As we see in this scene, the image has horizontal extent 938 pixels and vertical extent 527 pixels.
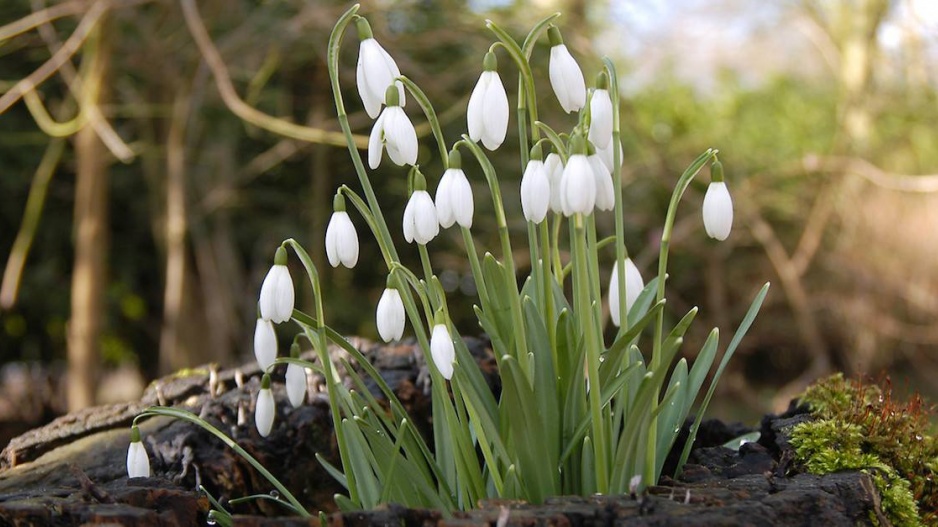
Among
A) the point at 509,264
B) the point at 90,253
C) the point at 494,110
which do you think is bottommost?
the point at 509,264

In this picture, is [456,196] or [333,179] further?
[333,179]

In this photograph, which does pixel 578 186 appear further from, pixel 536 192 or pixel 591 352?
pixel 591 352

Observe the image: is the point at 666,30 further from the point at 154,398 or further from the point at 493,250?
the point at 154,398

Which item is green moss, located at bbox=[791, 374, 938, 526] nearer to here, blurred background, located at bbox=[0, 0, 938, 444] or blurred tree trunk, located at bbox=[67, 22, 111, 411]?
blurred background, located at bbox=[0, 0, 938, 444]

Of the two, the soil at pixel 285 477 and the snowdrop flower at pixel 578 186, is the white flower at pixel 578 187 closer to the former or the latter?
the snowdrop flower at pixel 578 186

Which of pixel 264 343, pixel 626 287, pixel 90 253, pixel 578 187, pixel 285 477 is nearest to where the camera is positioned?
pixel 578 187

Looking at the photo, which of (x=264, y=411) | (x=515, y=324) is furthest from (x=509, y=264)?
(x=264, y=411)

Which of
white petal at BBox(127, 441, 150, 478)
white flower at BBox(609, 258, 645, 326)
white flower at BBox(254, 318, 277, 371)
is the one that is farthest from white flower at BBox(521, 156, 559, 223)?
white petal at BBox(127, 441, 150, 478)
